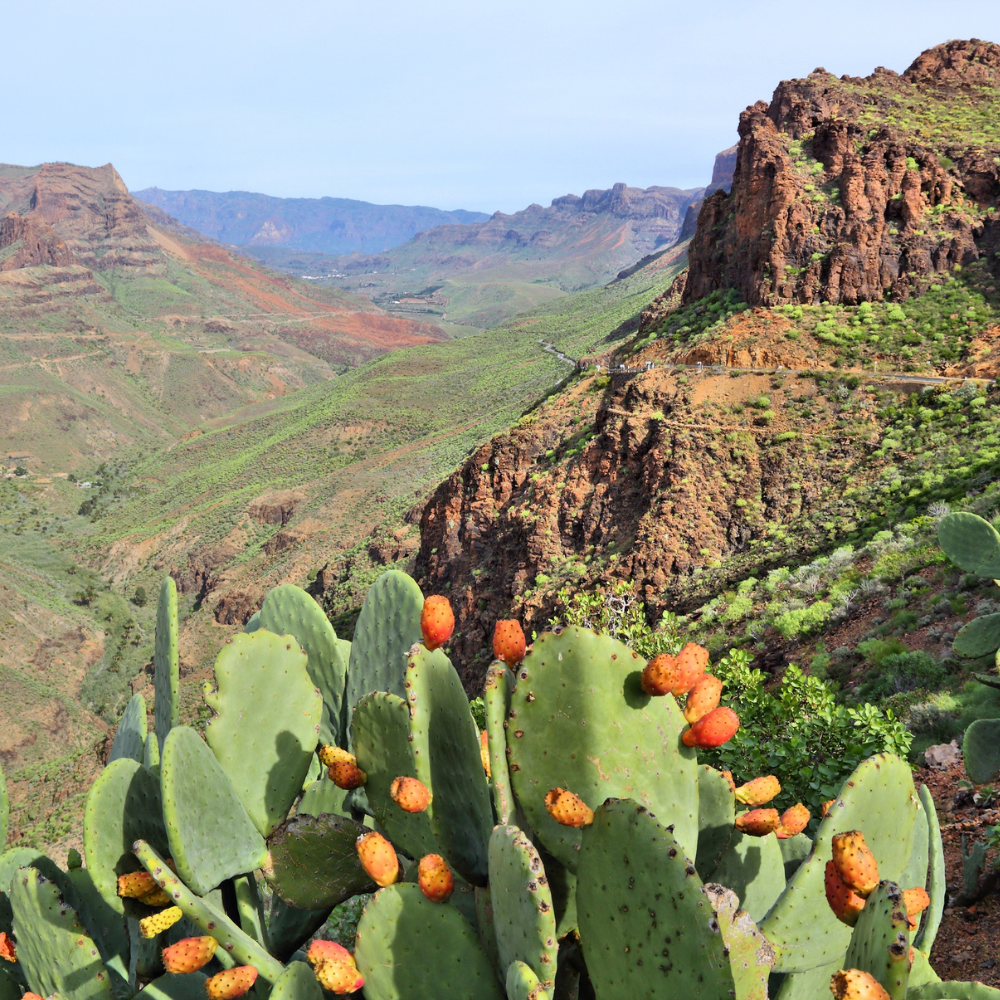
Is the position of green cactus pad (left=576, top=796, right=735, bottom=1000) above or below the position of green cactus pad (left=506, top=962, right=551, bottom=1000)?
above

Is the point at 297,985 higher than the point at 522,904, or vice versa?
the point at 522,904

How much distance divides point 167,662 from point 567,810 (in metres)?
1.93

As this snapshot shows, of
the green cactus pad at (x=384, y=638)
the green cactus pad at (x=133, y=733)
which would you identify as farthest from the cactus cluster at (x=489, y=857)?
the green cactus pad at (x=384, y=638)

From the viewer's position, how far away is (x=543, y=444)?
22.2 meters

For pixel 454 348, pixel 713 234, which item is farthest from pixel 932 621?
pixel 454 348

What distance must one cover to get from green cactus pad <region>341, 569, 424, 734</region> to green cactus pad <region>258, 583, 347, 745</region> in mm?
50

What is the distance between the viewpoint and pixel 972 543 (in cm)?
567

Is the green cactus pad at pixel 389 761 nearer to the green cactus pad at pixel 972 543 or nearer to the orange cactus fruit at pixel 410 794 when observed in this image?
the orange cactus fruit at pixel 410 794

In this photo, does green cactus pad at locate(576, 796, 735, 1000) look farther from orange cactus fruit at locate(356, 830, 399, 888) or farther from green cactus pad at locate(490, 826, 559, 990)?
orange cactus fruit at locate(356, 830, 399, 888)

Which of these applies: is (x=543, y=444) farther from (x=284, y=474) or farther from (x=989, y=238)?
(x=284, y=474)

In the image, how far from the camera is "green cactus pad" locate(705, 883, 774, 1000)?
1739 millimetres

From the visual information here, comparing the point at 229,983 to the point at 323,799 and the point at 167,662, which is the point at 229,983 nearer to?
the point at 323,799

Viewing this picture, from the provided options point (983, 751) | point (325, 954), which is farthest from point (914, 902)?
point (983, 751)

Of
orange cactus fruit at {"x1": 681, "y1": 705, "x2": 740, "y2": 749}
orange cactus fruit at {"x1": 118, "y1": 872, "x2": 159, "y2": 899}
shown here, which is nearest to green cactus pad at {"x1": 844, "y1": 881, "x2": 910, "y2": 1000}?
orange cactus fruit at {"x1": 681, "y1": 705, "x2": 740, "y2": 749}
